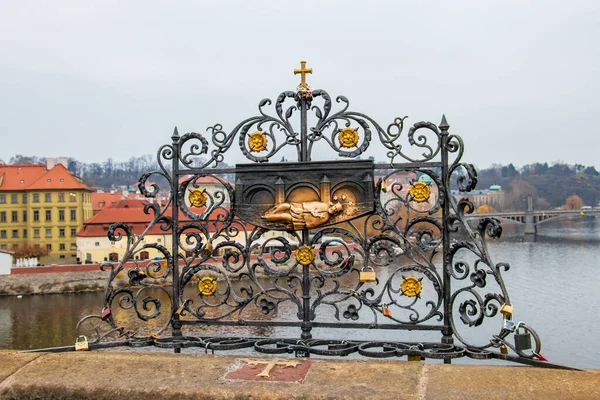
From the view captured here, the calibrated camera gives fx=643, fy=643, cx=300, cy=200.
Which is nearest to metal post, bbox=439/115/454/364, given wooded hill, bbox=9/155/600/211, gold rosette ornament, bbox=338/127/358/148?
gold rosette ornament, bbox=338/127/358/148

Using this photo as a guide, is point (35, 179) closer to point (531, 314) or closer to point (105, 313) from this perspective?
point (531, 314)

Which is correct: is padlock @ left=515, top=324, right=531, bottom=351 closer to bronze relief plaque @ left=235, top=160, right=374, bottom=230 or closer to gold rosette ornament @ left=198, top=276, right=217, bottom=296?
bronze relief plaque @ left=235, top=160, right=374, bottom=230

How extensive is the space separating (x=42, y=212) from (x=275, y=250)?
44788 mm

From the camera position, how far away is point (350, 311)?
5770 millimetres

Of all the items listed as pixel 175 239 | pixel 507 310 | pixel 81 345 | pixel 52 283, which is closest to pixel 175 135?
pixel 175 239

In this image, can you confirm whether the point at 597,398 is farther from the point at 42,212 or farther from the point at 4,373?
the point at 42,212

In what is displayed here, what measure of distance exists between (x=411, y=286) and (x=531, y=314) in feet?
64.1

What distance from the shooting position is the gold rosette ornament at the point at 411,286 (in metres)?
5.54

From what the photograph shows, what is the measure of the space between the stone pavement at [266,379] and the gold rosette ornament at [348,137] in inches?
81.5

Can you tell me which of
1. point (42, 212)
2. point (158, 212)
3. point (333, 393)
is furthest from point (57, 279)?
point (333, 393)

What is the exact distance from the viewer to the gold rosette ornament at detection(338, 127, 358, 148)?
576 cm

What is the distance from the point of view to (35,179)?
48156 millimetres

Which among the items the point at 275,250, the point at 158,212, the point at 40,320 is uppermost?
the point at 158,212

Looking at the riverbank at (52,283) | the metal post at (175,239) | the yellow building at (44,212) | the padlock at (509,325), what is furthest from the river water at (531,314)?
the yellow building at (44,212)
